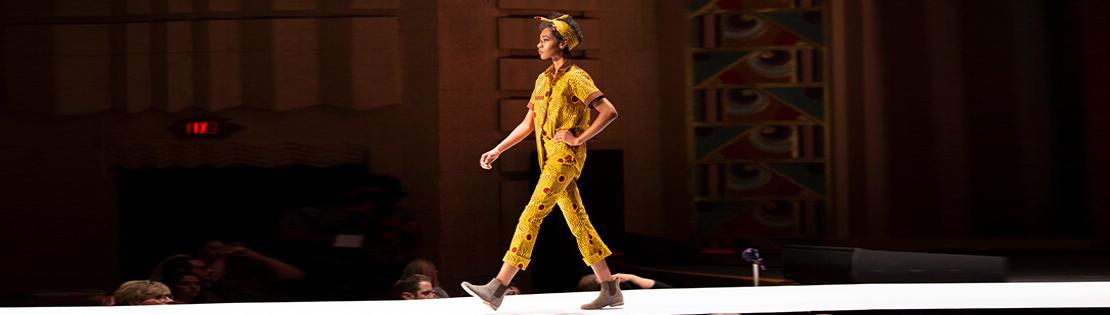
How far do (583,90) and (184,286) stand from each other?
324 centimetres

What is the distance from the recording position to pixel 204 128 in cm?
720

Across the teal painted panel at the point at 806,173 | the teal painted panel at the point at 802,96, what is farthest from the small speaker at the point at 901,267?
the teal painted panel at the point at 802,96

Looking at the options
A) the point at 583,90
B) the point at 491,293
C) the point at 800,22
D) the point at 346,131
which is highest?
the point at 800,22

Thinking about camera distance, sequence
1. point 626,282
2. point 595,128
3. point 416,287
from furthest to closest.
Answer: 1. point 626,282
2. point 416,287
3. point 595,128

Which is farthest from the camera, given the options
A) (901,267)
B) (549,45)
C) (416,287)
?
(416,287)

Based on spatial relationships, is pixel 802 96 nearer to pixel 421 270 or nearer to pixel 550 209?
pixel 421 270

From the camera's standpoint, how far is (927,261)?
6305 millimetres

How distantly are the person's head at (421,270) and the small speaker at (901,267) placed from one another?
1.99 m

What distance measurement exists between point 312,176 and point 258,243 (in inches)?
19.6

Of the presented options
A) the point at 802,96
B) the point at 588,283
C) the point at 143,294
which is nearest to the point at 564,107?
the point at 588,283

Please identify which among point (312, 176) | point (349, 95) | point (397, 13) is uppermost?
point (397, 13)

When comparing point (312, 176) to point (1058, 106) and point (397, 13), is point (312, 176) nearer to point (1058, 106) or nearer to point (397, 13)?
point (397, 13)

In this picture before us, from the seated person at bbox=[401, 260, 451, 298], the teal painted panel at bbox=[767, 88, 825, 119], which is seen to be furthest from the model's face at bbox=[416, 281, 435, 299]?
the teal painted panel at bbox=[767, 88, 825, 119]

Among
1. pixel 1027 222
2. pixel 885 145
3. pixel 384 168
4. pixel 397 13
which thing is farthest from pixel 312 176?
pixel 1027 222
